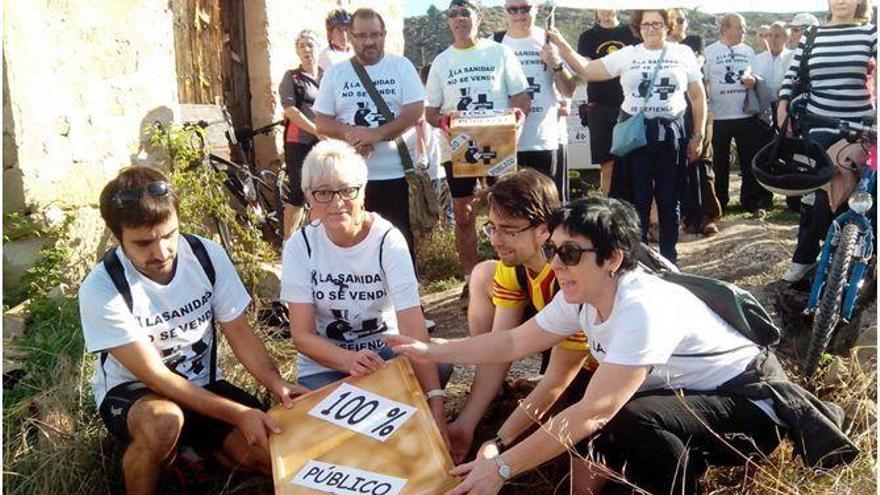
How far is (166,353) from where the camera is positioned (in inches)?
133

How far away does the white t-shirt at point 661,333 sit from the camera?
2.68m

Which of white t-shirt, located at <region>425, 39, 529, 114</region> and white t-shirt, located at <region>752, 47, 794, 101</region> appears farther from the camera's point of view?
white t-shirt, located at <region>752, 47, 794, 101</region>

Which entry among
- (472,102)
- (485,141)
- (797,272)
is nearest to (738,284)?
(797,272)

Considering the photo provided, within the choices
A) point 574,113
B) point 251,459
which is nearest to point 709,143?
point 574,113

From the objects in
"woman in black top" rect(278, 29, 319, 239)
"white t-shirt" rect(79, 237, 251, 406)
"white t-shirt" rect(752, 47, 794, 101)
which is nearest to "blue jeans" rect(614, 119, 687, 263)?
"woman in black top" rect(278, 29, 319, 239)

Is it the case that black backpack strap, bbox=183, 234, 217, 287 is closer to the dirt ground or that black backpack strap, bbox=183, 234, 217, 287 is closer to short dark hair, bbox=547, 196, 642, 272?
the dirt ground

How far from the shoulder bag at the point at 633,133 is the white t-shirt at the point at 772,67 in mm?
3707

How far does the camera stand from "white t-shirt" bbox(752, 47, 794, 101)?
29.9 ft

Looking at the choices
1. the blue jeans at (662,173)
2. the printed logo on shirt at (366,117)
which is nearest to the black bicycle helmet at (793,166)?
the blue jeans at (662,173)

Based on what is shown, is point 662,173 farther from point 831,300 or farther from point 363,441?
point 363,441

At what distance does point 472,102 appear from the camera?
5652 mm

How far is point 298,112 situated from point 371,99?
1.30 m

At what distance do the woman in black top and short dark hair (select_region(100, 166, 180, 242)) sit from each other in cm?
319

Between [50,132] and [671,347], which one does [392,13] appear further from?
[671,347]
